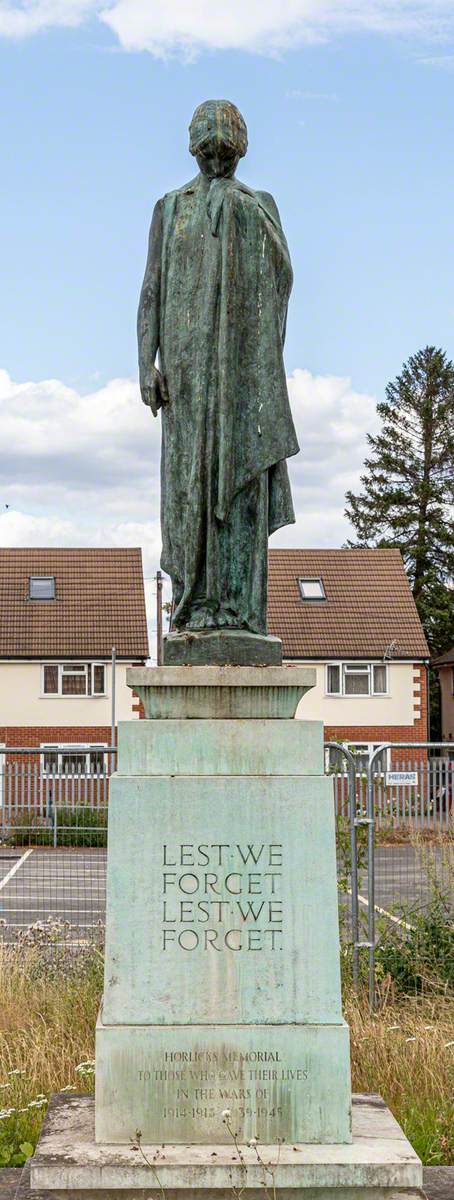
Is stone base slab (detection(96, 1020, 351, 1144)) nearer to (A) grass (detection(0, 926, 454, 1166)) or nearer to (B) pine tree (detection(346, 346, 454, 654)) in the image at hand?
(A) grass (detection(0, 926, 454, 1166))

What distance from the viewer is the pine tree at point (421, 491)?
53562mm

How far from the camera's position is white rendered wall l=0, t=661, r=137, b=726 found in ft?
118

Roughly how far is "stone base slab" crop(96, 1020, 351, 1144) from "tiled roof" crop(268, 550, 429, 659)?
3206 cm

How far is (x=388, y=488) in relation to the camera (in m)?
56.1

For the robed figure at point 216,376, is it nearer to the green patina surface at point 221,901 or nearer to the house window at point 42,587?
the green patina surface at point 221,901

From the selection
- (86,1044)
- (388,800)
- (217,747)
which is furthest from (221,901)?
(388,800)

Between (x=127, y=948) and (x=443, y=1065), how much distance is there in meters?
2.60

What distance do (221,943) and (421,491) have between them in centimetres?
5093

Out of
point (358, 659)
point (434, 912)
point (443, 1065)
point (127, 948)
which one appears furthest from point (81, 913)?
point (358, 659)

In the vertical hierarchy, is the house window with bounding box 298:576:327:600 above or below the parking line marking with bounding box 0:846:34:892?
above

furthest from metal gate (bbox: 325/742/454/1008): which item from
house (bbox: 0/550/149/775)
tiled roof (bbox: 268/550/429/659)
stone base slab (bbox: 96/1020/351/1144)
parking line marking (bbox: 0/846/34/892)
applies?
tiled roof (bbox: 268/550/429/659)

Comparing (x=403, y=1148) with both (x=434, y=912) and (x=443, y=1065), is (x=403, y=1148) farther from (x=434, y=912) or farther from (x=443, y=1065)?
(x=434, y=912)

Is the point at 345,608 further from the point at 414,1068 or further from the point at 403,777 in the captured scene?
the point at 414,1068

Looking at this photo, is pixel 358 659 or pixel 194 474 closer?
pixel 194 474
